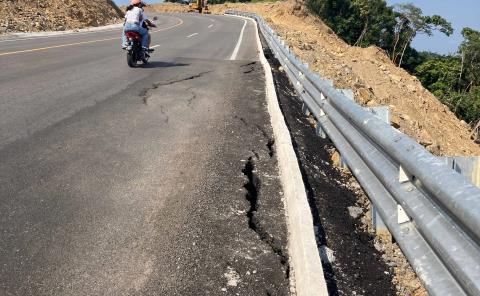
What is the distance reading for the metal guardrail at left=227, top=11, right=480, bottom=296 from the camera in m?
2.28

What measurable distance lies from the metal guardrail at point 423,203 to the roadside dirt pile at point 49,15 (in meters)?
23.9

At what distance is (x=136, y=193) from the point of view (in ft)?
15.3

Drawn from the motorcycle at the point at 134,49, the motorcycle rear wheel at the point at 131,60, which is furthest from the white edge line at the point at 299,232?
the motorcycle rear wheel at the point at 131,60

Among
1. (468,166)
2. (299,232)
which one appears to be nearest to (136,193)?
(299,232)

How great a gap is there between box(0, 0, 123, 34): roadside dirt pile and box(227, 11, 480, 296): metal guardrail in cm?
2390

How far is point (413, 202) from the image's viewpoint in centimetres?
296

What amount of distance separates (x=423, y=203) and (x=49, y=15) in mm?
30450

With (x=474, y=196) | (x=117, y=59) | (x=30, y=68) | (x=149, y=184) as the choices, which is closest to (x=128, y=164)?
(x=149, y=184)

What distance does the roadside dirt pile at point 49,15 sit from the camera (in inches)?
1022

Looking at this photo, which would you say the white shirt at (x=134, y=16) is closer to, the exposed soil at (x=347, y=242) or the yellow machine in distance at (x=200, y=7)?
the exposed soil at (x=347, y=242)

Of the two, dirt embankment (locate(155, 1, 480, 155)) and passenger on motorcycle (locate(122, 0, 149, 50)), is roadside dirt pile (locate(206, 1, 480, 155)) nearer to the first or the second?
dirt embankment (locate(155, 1, 480, 155))

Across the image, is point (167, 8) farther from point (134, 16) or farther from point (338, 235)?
point (338, 235)

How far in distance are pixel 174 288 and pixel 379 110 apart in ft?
8.54

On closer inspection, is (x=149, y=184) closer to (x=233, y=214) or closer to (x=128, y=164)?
(x=128, y=164)
